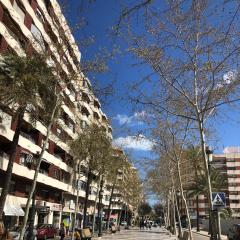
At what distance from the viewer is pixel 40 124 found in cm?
→ 4466

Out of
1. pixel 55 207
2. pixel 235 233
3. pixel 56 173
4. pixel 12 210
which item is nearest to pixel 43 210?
pixel 55 207

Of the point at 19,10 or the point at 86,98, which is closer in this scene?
the point at 86,98

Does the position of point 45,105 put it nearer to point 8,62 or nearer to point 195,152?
point 8,62

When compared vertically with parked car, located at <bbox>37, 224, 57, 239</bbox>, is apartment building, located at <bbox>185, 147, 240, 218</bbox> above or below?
above

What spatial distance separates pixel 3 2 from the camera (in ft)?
111

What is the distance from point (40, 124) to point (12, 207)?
9.96 m

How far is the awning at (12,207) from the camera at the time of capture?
3629 centimetres

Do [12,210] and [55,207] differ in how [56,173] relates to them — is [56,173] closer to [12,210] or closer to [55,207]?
[55,207]

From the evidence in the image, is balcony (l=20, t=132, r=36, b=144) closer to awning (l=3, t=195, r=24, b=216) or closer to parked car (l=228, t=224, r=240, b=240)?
awning (l=3, t=195, r=24, b=216)

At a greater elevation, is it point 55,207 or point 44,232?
point 55,207

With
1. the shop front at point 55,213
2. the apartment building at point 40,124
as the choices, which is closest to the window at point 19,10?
the apartment building at point 40,124

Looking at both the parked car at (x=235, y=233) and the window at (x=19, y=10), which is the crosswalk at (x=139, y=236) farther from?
the window at (x=19, y=10)

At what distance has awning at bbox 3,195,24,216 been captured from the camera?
119ft

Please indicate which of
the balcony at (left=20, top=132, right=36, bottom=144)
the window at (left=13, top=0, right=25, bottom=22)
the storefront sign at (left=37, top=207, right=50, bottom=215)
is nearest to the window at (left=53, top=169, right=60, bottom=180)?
the storefront sign at (left=37, top=207, right=50, bottom=215)
